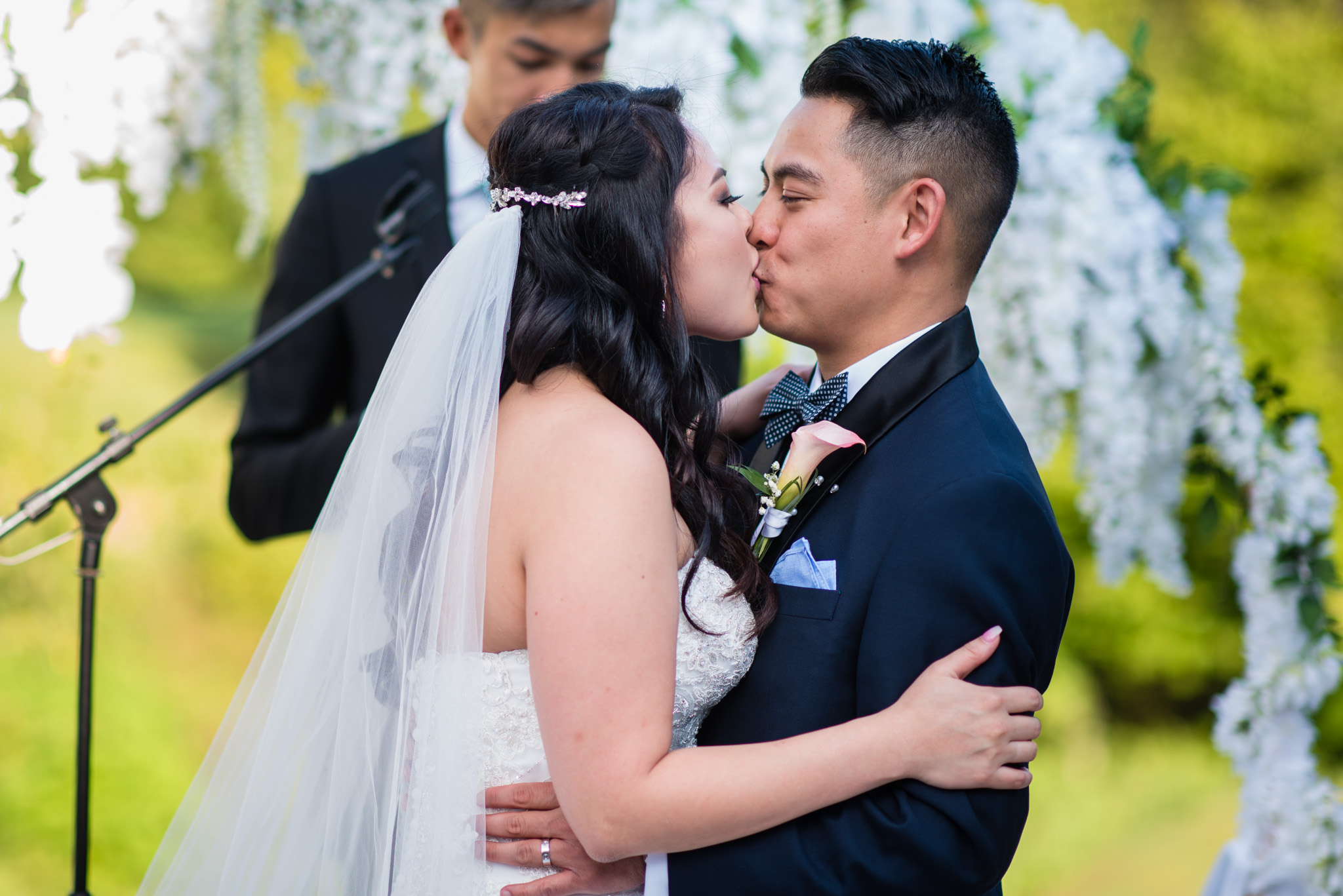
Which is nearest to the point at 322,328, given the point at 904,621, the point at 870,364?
the point at 870,364

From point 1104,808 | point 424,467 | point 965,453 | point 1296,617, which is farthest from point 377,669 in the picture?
point 1104,808

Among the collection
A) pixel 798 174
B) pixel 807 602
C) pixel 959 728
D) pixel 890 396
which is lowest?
pixel 959 728

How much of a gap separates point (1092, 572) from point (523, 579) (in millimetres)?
5815

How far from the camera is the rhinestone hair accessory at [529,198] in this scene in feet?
6.08

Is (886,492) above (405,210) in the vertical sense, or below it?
below

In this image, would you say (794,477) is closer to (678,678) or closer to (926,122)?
(678,678)

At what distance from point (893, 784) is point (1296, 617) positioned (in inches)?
80.4

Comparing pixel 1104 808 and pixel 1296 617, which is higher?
pixel 1296 617

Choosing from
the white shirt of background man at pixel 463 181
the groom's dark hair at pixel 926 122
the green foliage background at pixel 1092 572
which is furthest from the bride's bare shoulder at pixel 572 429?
the green foliage background at pixel 1092 572

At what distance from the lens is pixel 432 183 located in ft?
9.71

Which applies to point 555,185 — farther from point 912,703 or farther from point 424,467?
point 912,703

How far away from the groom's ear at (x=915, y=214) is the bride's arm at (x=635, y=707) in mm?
760

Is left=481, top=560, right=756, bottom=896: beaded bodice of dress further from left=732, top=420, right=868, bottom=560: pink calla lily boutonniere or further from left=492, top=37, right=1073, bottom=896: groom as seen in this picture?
left=732, top=420, right=868, bottom=560: pink calla lily boutonniere

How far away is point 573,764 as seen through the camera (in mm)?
1577
